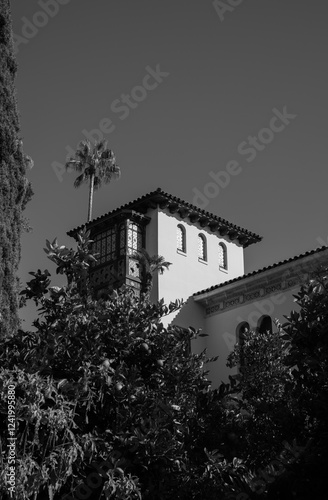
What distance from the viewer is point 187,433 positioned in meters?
8.53

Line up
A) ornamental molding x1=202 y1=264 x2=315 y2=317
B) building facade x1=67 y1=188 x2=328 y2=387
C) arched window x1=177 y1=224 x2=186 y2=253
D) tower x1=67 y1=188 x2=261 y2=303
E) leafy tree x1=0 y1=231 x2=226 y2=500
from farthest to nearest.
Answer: arched window x1=177 y1=224 x2=186 y2=253 < tower x1=67 y1=188 x2=261 y2=303 < building facade x1=67 y1=188 x2=328 y2=387 < ornamental molding x1=202 y1=264 x2=315 y2=317 < leafy tree x1=0 y1=231 x2=226 y2=500

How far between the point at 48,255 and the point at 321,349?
10.4ft

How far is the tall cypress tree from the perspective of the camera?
14.5 m

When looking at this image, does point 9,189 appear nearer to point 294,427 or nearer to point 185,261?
point 294,427

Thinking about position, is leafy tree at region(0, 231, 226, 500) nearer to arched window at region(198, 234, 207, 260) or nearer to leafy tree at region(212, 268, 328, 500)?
leafy tree at region(212, 268, 328, 500)

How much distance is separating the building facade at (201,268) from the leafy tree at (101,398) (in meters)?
13.9

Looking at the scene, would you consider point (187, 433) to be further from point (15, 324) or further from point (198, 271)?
point (198, 271)

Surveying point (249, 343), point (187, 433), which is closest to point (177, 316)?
A: point (249, 343)

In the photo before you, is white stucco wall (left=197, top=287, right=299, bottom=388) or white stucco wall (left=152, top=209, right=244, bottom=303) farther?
white stucco wall (left=152, top=209, right=244, bottom=303)

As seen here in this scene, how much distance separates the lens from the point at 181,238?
89.7 ft

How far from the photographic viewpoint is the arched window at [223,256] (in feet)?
93.6

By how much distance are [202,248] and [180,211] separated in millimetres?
1836

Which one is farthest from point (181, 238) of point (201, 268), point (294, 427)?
point (294, 427)

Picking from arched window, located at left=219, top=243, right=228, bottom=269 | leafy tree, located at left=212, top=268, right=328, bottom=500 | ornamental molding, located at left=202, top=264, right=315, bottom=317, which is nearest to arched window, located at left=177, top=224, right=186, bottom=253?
arched window, located at left=219, top=243, right=228, bottom=269
